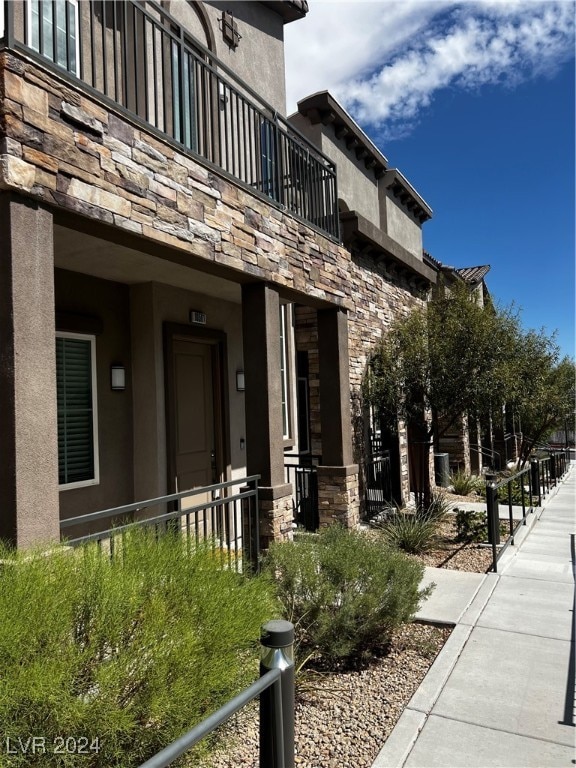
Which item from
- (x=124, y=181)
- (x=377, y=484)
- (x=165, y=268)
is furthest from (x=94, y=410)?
(x=377, y=484)

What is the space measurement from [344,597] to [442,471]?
10.2 metres

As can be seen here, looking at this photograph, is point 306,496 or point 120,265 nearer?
point 120,265

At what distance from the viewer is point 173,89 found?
510 cm

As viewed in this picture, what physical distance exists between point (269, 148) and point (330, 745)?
6160 millimetres

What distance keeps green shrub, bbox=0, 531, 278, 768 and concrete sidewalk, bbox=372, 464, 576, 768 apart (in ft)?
3.76

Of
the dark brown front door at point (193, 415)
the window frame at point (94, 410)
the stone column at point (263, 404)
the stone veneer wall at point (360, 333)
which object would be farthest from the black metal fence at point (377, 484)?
the window frame at point (94, 410)

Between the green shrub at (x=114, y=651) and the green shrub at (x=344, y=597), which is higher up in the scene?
the green shrub at (x=114, y=651)

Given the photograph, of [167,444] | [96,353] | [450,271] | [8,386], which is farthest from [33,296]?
[450,271]

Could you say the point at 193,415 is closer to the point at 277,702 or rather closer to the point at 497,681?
the point at 497,681

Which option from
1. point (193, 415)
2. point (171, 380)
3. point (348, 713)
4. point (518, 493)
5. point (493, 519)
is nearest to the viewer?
point (348, 713)

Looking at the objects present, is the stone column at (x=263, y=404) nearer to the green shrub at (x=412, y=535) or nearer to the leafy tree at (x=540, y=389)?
the green shrub at (x=412, y=535)

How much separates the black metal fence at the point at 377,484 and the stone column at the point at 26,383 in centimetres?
650

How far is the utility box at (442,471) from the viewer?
521 inches

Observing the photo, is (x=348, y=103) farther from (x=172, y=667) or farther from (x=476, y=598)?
(x=172, y=667)
